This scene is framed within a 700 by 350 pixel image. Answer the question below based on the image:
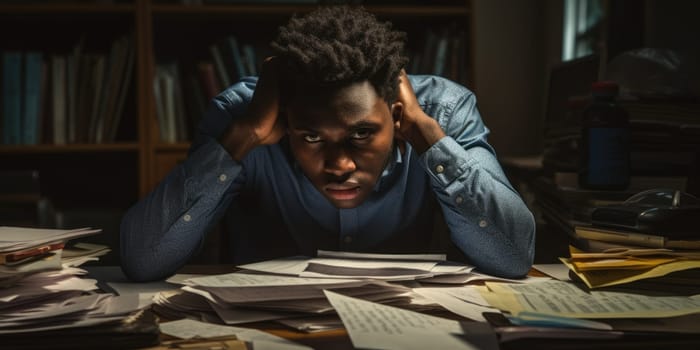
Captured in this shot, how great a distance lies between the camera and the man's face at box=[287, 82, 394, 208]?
1.13 m

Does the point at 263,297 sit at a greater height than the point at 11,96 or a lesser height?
lesser

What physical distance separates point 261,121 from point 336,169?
0.20 metres

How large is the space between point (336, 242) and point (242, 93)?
37 centimetres

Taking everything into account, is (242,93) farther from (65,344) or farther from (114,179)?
(114,179)

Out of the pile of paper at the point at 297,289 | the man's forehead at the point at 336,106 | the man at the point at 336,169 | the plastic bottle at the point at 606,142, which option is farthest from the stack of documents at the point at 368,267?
the plastic bottle at the point at 606,142

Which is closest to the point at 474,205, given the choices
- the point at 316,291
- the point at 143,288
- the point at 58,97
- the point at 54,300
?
the point at 316,291

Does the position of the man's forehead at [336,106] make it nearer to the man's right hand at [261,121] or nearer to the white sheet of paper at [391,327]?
the man's right hand at [261,121]

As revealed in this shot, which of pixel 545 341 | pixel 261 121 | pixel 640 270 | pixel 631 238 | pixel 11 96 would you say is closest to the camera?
pixel 545 341

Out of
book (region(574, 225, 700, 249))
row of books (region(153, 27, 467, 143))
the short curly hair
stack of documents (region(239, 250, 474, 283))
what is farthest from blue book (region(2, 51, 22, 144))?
book (region(574, 225, 700, 249))

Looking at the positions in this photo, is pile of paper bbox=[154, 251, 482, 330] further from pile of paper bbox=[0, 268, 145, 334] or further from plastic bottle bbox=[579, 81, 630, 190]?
plastic bottle bbox=[579, 81, 630, 190]

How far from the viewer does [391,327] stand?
806 millimetres

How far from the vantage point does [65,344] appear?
2.60 feet

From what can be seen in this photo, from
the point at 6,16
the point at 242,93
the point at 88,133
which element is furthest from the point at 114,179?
the point at 242,93

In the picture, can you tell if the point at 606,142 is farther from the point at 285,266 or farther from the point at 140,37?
the point at 140,37
